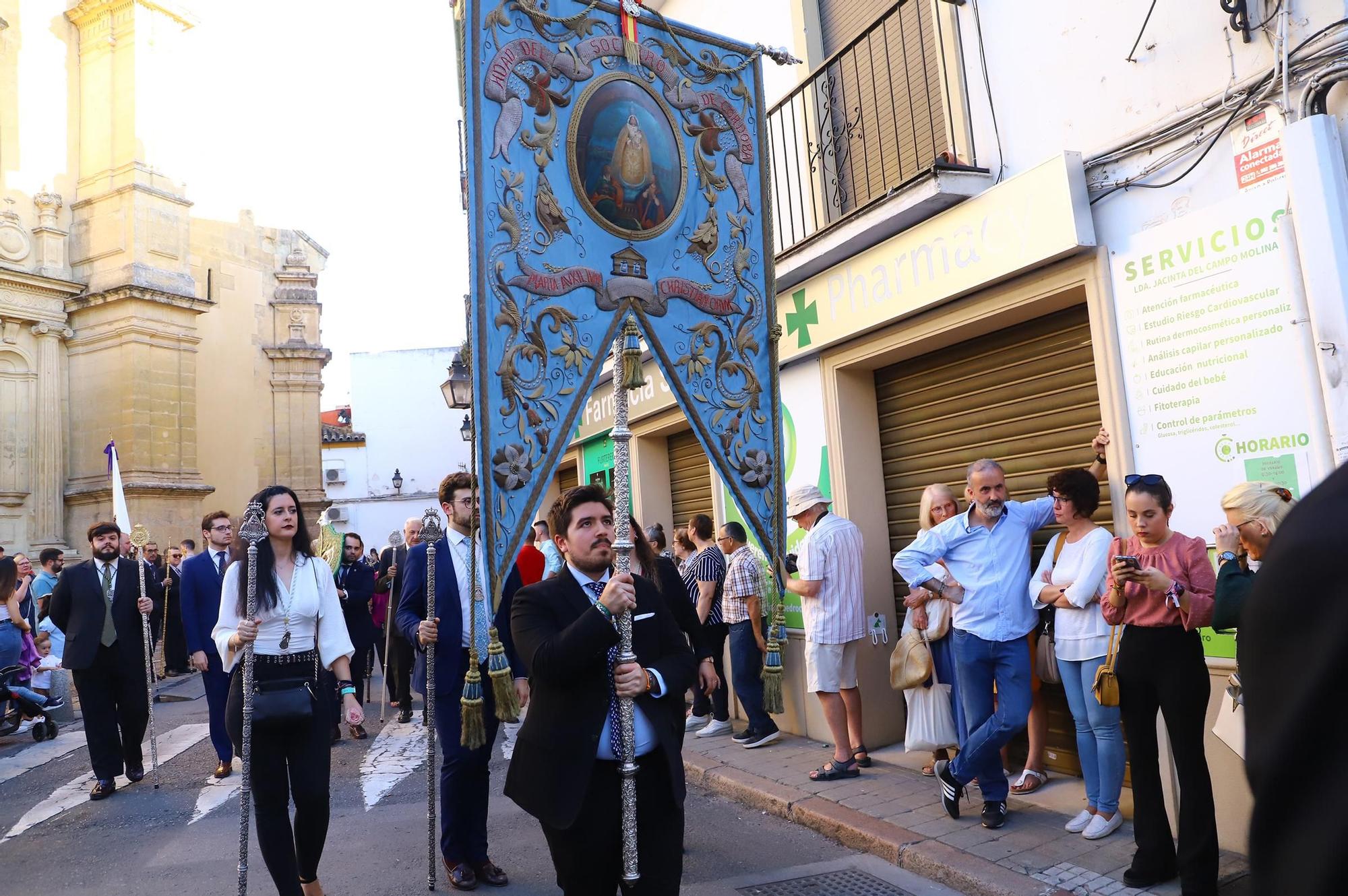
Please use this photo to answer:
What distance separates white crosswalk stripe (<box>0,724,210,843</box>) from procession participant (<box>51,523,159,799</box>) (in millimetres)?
156

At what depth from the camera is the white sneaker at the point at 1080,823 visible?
5168mm

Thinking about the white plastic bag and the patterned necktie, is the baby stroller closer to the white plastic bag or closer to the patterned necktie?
the white plastic bag

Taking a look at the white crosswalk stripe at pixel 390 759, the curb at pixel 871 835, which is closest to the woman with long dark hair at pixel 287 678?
the curb at pixel 871 835

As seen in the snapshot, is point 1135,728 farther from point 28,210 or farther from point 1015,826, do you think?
point 28,210

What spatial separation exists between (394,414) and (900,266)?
150ft

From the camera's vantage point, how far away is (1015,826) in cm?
538

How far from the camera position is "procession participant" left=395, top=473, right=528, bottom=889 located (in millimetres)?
5059

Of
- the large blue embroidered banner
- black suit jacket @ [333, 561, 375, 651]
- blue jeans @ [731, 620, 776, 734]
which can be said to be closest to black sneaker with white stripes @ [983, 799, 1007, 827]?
the large blue embroidered banner

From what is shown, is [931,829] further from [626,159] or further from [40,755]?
[40,755]

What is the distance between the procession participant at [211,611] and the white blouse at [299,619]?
11.7 feet

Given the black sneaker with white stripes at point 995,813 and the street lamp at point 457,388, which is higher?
the street lamp at point 457,388

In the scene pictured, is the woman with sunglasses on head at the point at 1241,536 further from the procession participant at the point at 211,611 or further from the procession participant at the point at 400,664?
the procession participant at the point at 400,664

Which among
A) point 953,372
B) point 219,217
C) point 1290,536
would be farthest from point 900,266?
point 219,217

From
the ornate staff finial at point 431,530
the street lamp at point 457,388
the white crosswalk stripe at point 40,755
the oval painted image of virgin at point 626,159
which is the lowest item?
the white crosswalk stripe at point 40,755
